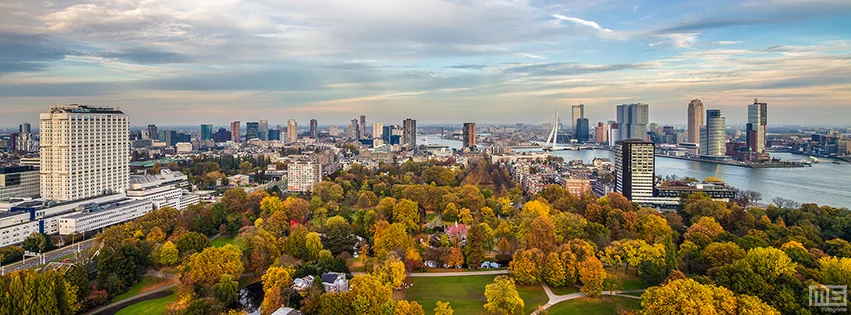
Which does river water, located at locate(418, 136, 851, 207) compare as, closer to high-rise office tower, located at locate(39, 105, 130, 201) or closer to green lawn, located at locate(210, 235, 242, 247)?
green lawn, located at locate(210, 235, 242, 247)

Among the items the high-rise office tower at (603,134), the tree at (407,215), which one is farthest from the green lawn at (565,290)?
the high-rise office tower at (603,134)

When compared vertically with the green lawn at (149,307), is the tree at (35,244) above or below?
above

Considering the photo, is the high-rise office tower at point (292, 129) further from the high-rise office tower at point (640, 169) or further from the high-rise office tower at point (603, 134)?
the high-rise office tower at point (640, 169)

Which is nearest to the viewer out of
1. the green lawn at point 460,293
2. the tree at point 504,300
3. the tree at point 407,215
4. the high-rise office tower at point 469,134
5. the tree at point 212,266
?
the tree at point 504,300

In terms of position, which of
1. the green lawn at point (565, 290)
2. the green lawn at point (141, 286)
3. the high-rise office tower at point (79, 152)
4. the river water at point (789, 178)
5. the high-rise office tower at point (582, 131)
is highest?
the high-rise office tower at point (582, 131)

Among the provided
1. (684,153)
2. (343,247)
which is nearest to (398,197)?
(343,247)

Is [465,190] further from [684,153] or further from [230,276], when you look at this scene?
[684,153]

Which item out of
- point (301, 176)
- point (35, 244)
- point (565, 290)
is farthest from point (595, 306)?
point (301, 176)
